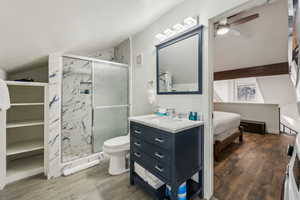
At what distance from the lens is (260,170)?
1.99m

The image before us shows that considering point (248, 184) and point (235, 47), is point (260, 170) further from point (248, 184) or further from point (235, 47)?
point (235, 47)

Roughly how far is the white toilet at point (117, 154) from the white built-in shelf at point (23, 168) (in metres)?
1.07

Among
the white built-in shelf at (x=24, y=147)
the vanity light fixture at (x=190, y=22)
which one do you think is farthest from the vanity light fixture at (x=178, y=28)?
the white built-in shelf at (x=24, y=147)

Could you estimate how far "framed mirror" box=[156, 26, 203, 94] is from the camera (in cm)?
151

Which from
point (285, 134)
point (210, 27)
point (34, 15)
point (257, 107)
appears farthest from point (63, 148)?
point (285, 134)

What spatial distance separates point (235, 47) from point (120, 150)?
147 inches

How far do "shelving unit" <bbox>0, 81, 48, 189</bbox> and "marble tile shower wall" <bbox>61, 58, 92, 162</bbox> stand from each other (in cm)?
29

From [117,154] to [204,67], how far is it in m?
1.71

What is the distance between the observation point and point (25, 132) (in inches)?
89.5

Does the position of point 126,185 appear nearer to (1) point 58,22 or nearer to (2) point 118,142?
(2) point 118,142

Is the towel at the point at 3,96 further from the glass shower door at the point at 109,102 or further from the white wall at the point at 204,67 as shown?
the white wall at the point at 204,67

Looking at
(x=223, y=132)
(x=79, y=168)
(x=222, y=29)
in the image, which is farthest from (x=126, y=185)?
(x=222, y=29)

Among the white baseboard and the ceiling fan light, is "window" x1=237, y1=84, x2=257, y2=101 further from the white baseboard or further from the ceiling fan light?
the white baseboard

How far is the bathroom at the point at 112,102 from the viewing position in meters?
1.30
